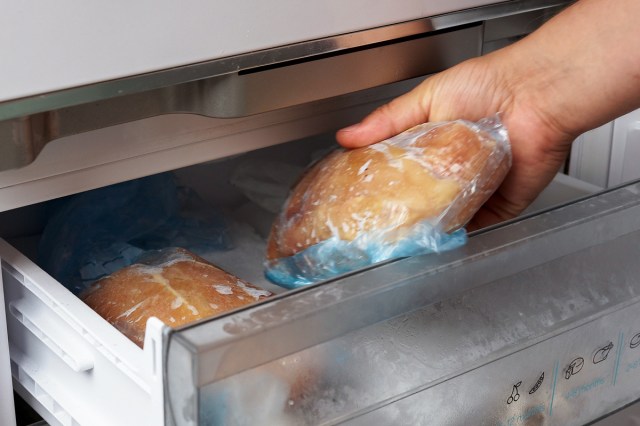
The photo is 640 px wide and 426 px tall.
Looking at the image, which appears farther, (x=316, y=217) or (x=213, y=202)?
(x=213, y=202)

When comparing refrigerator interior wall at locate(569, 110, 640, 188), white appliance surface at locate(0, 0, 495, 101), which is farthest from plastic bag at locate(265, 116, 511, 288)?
refrigerator interior wall at locate(569, 110, 640, 188)

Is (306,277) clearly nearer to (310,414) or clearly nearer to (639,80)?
(310,414)

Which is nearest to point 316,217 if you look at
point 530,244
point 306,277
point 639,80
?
point 306,277

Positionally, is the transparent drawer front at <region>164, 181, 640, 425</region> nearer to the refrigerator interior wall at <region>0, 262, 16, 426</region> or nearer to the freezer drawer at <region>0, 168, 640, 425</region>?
the freezer drawer at <region>0, 168, 640, 425</region>

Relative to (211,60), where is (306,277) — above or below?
below

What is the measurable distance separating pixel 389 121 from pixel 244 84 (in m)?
0.14

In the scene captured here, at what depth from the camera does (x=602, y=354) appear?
27.9 inches

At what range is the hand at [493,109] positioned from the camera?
0.73 meters

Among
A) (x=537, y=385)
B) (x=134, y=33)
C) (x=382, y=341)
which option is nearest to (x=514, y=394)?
(x=537, y=385)

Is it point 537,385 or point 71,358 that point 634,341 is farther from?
point 71,358

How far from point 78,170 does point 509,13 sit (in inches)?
16.1

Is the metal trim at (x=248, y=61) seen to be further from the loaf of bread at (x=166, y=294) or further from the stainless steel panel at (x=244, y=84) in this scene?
the loaf of bread at (x=166, y=294)

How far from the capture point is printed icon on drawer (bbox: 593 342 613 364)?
703mm

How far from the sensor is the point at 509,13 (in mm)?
797
